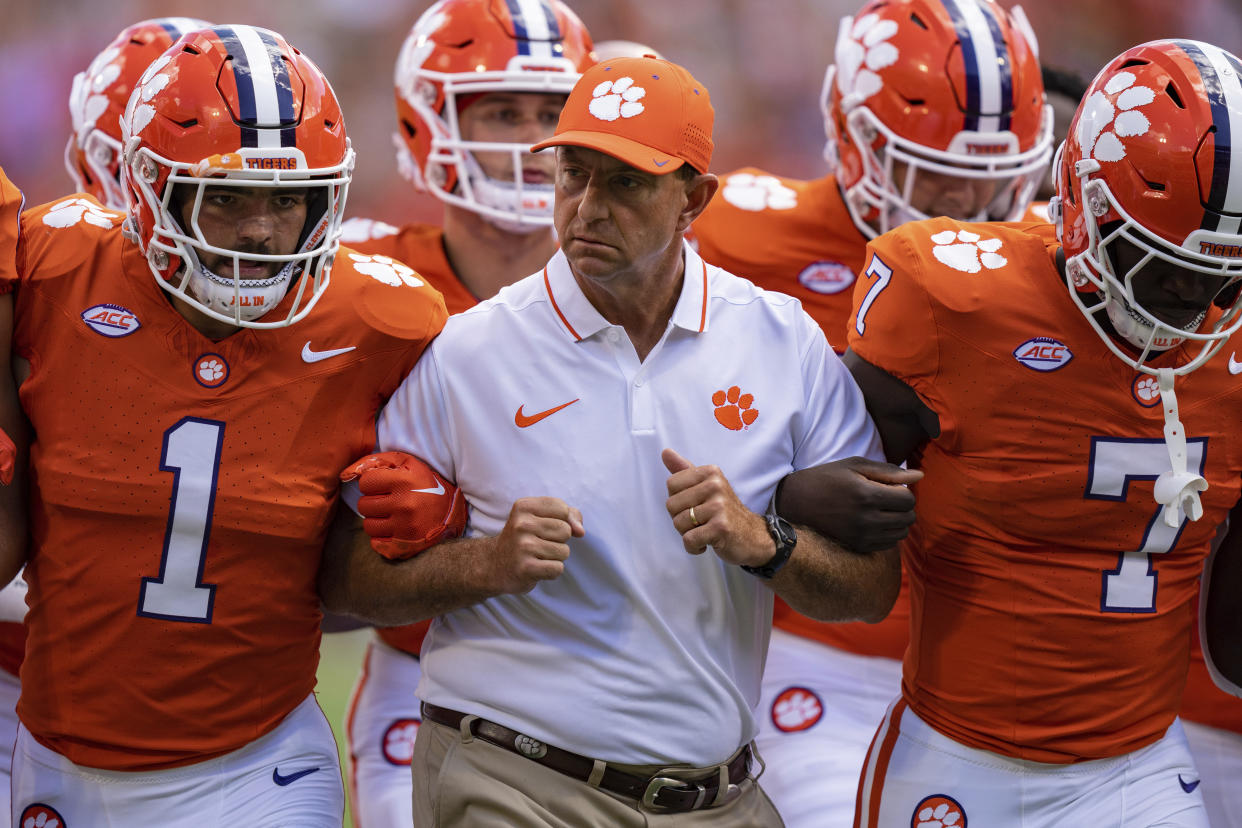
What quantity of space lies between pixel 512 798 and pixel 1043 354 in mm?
1220

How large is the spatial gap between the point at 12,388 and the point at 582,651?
1126 millimetres

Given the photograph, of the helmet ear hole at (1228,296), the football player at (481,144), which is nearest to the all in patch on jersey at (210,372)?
the football player at (481,144)

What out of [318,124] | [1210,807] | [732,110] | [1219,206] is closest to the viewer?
[1219,206]

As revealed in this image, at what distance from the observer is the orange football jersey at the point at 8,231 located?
2.53 m

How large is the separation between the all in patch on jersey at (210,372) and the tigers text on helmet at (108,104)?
1123 millimetres

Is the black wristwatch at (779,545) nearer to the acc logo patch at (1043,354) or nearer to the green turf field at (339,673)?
the acc logo patch at (1043,354)

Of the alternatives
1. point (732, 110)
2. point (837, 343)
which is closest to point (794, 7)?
point (732, 110)

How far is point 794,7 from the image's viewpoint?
8422 mm

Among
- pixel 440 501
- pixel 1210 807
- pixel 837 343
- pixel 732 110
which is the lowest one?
pixel 732 110

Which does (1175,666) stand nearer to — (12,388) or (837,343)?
(837,343)

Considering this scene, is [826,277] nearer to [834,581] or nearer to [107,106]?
[834,581]

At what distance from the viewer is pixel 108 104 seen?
141 inches

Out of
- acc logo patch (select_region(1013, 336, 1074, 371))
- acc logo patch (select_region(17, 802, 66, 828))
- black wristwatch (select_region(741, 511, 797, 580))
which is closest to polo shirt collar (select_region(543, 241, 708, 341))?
black wristwatch (select_region(741, 511, 797, 580))

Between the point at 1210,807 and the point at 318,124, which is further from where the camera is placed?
the point at 1210,807
